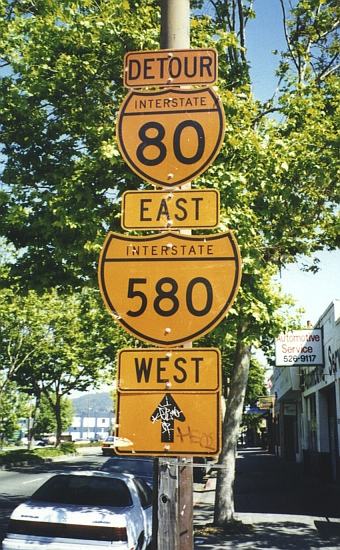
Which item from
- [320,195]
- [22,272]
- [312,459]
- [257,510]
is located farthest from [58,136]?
[312,459]

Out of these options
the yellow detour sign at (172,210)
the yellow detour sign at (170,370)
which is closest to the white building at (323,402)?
the yellow detour sign at (172,210)

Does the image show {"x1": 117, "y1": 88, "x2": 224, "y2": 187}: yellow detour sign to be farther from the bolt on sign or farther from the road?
the road

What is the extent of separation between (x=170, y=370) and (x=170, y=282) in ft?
1.36

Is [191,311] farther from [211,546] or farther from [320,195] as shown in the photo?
[320,195]

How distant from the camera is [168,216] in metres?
2.95

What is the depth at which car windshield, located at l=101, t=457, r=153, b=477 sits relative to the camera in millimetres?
13279

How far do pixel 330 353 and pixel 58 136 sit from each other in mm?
16449

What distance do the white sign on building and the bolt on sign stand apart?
22.7 meters

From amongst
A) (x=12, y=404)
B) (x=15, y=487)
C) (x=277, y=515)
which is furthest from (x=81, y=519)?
(x=12, y=404)

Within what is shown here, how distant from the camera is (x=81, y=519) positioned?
7.61 m

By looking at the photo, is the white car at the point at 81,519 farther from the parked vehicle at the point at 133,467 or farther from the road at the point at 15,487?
the parked vehicle at the point at 133,467

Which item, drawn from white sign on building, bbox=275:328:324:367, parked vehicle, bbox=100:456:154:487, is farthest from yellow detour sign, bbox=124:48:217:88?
white sign on building, bbox=275:328:324:367

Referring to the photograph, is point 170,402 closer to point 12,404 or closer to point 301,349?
point 301,349

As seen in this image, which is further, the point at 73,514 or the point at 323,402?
the point at 323,402
